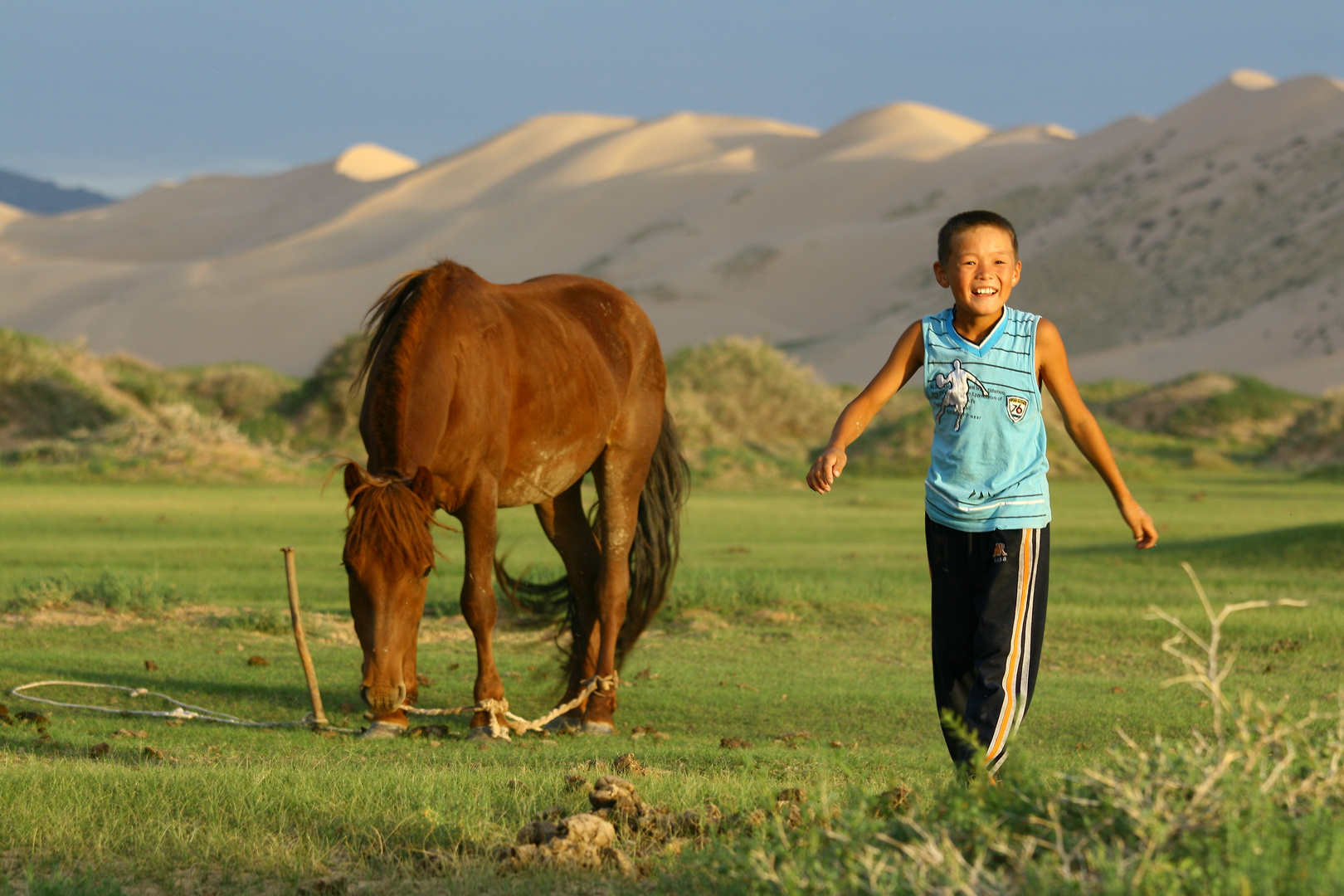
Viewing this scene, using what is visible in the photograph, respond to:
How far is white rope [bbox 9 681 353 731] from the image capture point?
6910mm

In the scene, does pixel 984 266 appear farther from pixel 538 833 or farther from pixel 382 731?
pixel 382 731

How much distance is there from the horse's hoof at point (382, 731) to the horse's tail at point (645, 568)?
5.26 ft

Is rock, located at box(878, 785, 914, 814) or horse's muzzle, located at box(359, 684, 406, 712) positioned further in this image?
horse's muzzle, located at box(359, 684, 406, 712)

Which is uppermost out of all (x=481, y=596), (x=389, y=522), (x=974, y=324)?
(x=974, y=324)

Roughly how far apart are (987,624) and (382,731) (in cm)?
325

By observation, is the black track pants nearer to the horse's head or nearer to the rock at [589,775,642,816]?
the rock at [589,775,642,816]

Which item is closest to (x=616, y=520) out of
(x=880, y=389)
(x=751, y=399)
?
(x=880, y=389)

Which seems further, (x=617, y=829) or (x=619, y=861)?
(x=617, y=829)

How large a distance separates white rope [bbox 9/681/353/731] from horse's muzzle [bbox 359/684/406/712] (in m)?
0.88

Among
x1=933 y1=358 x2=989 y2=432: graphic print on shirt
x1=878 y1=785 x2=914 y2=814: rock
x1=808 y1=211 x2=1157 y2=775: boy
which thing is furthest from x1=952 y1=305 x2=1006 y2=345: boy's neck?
x1=878 y1=785 x2=914 y2=814: rock

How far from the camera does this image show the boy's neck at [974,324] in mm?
4824

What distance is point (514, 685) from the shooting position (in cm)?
866

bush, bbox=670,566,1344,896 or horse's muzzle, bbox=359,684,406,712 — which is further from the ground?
bush, bbox=670,566,1344,896

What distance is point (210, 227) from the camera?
140000 mm
